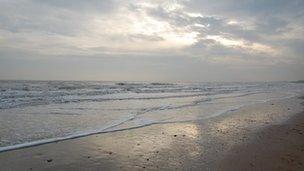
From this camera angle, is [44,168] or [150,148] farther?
[150,148]

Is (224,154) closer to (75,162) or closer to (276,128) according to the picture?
(75,162)

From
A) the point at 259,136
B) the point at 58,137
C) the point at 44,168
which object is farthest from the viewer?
the point at 259,136

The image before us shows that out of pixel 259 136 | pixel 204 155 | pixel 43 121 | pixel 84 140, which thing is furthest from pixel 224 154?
pixel 43 121

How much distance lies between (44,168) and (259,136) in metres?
6.43

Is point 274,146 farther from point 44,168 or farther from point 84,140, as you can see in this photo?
point 44,168

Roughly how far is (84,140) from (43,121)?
371 cm

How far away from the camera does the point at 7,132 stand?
9086 mm

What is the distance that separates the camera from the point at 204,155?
6.94m

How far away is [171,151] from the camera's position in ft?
23.9

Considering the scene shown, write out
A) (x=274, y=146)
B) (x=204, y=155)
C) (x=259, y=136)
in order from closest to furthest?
1. (x=204, y=155)
2. (x=274, y=146)
3. (x=259, y=136)

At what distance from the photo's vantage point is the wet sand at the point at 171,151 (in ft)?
20.2

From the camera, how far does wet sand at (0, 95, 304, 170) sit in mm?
6152

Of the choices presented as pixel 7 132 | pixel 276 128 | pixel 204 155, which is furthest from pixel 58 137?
pixel 276 128

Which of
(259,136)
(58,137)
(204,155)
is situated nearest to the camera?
(204,155)
